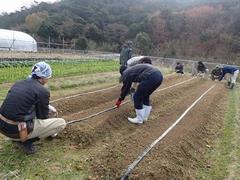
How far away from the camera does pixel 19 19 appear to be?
67.9 meters

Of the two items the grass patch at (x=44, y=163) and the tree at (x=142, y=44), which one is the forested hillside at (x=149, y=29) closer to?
the tree at (x=142, y=44)

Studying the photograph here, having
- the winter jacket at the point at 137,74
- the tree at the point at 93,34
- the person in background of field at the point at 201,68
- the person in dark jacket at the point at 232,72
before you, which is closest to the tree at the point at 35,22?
the tree at the point at 93,34

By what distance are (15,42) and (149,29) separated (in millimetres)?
24197

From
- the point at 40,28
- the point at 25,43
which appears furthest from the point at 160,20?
the point at 25,43

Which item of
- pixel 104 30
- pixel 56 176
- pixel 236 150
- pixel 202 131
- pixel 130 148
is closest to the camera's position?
pixel 56 176

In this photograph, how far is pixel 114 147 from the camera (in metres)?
5.98

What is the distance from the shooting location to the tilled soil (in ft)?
17.4

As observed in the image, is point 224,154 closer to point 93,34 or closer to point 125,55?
point 125,55

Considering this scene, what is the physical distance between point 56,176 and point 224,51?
4379 centimetres

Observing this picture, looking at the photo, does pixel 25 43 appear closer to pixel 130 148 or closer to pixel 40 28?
pixel 40 28

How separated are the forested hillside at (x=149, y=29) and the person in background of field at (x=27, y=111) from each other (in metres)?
39.1

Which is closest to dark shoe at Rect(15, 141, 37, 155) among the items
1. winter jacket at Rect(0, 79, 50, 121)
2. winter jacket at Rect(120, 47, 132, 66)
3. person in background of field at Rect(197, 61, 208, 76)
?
winter jacket at Rect(0, 79, 50, 121)

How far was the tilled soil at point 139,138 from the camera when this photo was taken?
5291mm

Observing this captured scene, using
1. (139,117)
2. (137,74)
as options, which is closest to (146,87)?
(137,74)
